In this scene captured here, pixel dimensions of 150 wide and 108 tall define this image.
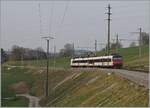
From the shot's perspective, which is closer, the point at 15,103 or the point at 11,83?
the point at 15,103

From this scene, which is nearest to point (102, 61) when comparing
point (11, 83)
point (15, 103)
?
point (15, 103)

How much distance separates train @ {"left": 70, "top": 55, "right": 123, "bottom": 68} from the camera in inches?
2554

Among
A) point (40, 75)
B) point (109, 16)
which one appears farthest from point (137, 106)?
point (40, 75)

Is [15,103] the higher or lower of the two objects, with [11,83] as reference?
lower

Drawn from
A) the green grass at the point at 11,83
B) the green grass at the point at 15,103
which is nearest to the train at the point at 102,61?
the green grass at the point at 11,83

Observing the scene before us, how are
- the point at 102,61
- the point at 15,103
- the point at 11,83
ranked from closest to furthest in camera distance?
1. the point at 15,103
2. the point at 102,61
3. the point at 11,83

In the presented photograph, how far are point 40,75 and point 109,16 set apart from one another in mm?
27255

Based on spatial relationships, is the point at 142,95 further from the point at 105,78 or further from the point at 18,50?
the point at 18,50

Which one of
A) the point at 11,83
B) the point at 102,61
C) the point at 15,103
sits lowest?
the point at 15,103

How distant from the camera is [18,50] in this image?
588 feet

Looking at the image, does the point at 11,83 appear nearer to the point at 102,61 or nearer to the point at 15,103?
the point at 102,61

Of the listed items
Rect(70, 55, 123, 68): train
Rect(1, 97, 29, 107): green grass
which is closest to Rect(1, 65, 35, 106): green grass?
Rect(1, 97, 29, 107): green grass

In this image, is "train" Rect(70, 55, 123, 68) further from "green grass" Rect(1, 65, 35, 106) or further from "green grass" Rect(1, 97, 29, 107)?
"green grass" Rect(1, 97, 29, 107)

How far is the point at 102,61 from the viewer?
6994 centimetres
